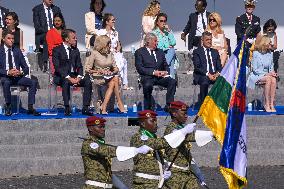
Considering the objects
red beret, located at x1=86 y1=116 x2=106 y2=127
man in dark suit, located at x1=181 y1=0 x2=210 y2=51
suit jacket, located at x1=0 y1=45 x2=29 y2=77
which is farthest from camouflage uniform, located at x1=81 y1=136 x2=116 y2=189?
man in dark suit, located at x1=181 y1=0 x2=210 y2=51

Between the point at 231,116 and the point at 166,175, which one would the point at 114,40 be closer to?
the point at 166,175

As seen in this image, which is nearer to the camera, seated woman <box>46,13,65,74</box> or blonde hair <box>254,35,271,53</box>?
seated woman <box>46,13,65,74</box>

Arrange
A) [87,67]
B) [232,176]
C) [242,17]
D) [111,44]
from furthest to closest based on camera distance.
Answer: [242,17] → [111,44] → [87,67] → [232,176]

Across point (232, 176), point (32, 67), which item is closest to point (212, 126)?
point (232, 176)

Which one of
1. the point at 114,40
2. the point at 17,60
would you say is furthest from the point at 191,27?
the point at 17,60

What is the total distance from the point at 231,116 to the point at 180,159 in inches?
60.0

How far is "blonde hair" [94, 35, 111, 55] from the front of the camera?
68.6 feet

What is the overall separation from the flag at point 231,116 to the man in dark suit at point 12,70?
22.0 feet

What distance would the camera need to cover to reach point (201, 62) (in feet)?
71.9

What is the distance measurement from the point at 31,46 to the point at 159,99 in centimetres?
351

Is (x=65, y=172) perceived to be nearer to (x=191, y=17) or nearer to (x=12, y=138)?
(x=12, y=138)

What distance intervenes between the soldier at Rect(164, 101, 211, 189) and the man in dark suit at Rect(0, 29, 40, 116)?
5900 millimetres

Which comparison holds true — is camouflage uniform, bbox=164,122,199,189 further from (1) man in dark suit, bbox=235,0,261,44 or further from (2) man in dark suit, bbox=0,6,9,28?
(1) man in dark suit, bbox=235,0,261,44

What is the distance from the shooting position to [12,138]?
66.3 feet
